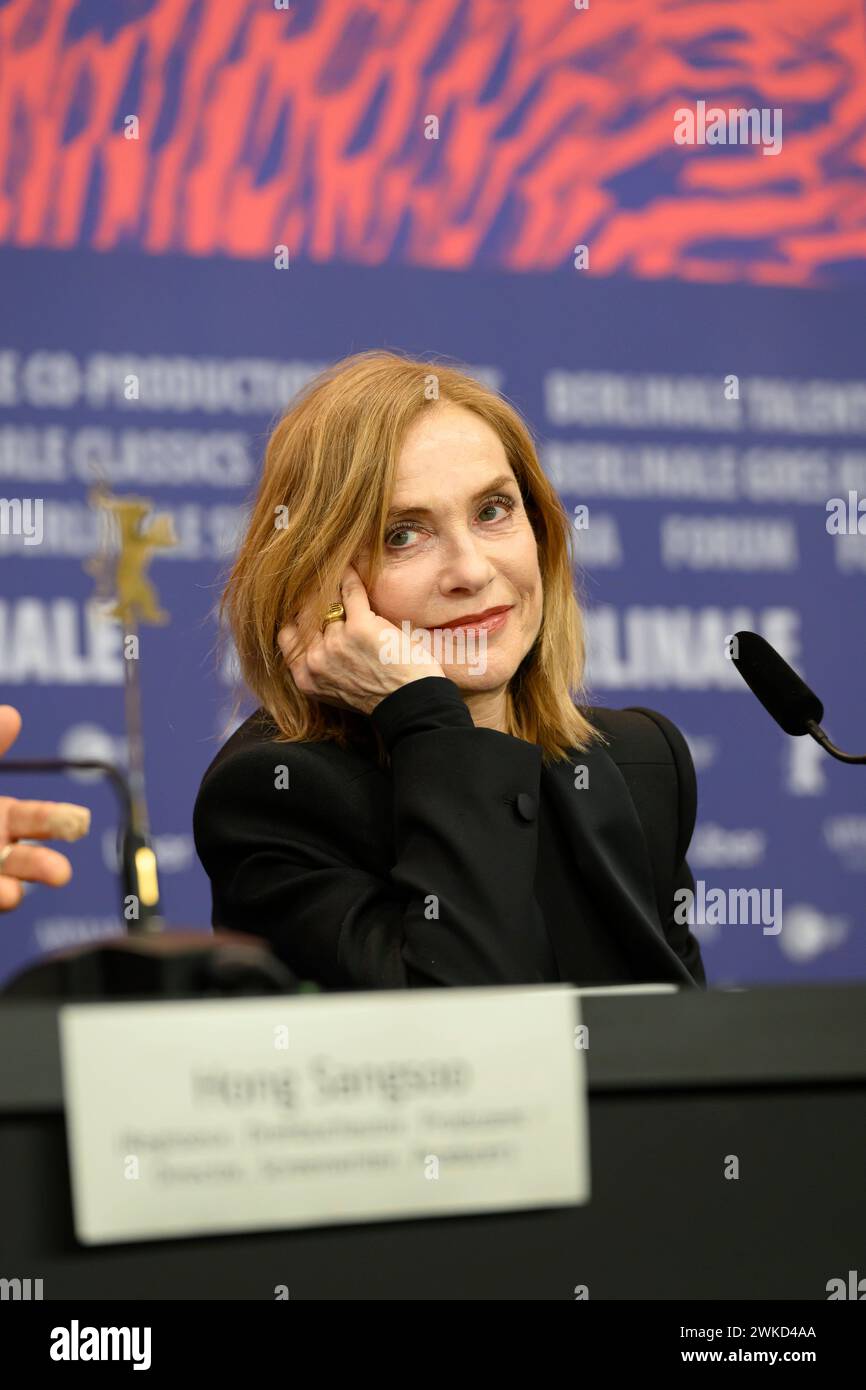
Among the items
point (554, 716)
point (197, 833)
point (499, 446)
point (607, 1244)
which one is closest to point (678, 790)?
point (554, 716)

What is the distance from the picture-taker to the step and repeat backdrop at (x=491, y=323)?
113 inches

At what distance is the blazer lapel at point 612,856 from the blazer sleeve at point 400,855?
0.13 meters

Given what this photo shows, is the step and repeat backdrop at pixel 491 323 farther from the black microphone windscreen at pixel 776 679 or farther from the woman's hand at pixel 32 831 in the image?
the black microphone windscreen at pixel 776 679

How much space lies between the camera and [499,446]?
1.90 metres

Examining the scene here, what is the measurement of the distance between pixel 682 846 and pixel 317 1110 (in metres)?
1.42

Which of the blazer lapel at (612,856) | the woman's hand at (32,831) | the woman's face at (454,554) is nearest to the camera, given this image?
the woman's hand at (32,831)

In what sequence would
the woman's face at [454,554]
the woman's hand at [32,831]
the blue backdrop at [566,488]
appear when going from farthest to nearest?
the blue backdrop at [566,488] → the woman's face at [454,554] → the woman's hand at [32,831]

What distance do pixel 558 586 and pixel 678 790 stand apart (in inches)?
12.0

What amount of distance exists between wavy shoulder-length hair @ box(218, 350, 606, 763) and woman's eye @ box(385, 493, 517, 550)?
28mm

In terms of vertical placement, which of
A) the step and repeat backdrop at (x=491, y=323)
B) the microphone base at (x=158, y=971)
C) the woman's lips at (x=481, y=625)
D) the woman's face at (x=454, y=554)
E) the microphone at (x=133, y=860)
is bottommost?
the microphone base at (x=158, y=971)

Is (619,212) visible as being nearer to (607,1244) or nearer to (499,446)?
(499,446)

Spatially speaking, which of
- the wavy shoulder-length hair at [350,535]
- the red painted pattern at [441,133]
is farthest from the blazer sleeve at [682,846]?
the red painted pattern at [441,133]

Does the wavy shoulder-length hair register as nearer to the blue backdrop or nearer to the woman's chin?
the woman's chin

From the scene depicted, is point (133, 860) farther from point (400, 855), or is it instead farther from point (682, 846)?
point (682, 846)
